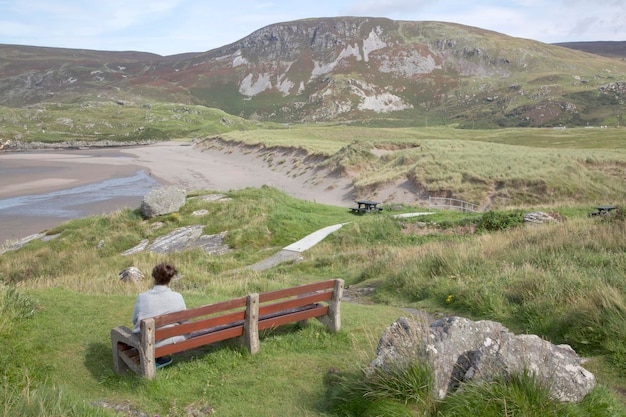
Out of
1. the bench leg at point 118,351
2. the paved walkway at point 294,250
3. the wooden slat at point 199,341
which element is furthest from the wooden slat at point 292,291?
the paved walkway at point 294,250

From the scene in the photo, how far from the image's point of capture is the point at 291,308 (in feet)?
25.9

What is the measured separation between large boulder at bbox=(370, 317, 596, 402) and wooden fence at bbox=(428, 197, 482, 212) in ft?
89.4

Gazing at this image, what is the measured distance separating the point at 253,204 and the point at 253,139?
55585mm

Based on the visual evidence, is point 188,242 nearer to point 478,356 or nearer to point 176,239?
point 176,239

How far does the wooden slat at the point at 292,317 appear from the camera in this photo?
741 cm

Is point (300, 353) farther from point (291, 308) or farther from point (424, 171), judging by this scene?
point (424, 171)

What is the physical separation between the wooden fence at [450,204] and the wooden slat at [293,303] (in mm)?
25520

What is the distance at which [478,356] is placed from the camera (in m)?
5.25

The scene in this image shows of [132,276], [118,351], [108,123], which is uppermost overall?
[108,123]

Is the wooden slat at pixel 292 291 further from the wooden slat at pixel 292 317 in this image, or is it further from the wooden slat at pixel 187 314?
the wooden slat at pixel 187 314

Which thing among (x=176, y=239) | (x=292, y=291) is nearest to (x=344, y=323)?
(x=292, y=291)

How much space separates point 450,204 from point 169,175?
3623 centimetres

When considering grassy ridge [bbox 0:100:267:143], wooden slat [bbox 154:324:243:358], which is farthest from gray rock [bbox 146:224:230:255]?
grassy ridge [bbox 0:100:267:143]

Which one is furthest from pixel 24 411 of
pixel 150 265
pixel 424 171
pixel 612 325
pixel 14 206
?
pixel 14 206
